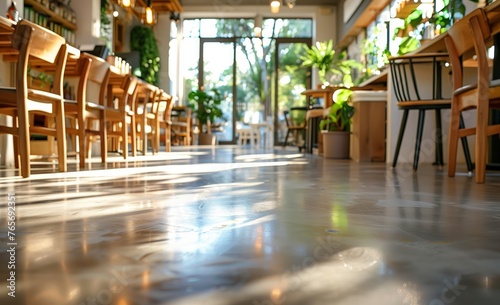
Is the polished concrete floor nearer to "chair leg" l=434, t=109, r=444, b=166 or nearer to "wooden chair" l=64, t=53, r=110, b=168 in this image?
"wooden chair" l=64, t=53, r=110, b=168

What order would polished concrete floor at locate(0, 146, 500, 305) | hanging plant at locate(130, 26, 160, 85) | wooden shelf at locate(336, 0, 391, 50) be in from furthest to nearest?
hanging plant at locate(130, 26, 160, 85) < wooden shelf at locate(336, 0, 391, 50) < polished concrete floor at locate(0, 146, 500, 305)

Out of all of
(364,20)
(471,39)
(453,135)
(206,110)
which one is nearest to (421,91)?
(453,135)

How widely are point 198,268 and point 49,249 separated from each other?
0.30 meters

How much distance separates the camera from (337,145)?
231 inches

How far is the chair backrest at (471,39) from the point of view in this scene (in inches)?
101

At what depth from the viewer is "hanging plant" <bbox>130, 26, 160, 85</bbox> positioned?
12039mm

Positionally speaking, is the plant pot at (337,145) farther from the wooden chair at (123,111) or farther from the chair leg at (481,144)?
the chair leg at (481,144)

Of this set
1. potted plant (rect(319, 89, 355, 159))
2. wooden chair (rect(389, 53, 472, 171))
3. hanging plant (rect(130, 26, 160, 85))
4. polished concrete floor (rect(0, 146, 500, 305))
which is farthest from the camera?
hanging plant (rect(130, 26, 160, 85))

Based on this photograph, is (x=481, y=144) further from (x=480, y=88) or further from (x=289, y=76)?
(x=289, y=76)

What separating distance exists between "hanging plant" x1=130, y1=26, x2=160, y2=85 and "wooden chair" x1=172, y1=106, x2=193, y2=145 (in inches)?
35.1

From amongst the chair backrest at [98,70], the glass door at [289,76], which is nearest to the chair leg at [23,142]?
the chair backrest at [98,70]

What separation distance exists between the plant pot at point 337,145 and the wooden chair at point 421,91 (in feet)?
4.28

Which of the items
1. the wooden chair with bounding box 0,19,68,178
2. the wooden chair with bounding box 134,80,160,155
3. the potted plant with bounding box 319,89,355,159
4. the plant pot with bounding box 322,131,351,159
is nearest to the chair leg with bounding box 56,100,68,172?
the wooden chair with bounding box 0,19,68,178

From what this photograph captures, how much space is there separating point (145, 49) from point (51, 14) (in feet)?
14.9
